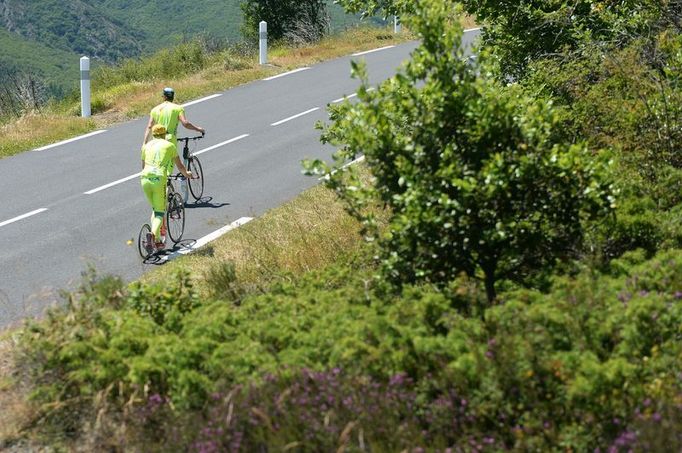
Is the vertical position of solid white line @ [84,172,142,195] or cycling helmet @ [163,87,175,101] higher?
cycling helmet @ [163,87,175,101]

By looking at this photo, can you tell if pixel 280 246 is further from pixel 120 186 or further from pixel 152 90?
pixel 152 90

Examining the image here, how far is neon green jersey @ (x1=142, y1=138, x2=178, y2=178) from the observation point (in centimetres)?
1112

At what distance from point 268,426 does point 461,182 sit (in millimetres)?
2137

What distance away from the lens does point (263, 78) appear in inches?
961

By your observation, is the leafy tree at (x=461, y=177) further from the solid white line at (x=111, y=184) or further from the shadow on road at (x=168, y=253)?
the solid white line at (x=111, y=184)

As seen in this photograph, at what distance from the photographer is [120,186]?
15.0m

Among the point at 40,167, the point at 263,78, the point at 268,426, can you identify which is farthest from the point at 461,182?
the point at 263,78

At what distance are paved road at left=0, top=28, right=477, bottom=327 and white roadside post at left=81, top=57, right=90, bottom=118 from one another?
1064 millimetres

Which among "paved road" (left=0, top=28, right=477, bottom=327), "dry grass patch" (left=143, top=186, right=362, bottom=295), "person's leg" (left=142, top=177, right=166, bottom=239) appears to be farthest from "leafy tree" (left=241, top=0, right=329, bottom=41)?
"person's leg" (left=142, top=177, right=166, bottom=239)

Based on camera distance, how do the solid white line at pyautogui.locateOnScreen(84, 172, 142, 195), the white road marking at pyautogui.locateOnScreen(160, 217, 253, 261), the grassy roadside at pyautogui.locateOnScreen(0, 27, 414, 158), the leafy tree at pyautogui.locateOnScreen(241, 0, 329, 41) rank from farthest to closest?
the leafy tree at pyautogui.locateOnScreen(241, 0, 329, 41)
the grassy roadside at pyautogui.locateOnScreen(0, 27, 414, 158)
the solid white line at pyautogui.locateOnScreen(84, 172, 142, 195)
the white road marking at pyautogui.locateOnScreen(160, 217, 253, 261)

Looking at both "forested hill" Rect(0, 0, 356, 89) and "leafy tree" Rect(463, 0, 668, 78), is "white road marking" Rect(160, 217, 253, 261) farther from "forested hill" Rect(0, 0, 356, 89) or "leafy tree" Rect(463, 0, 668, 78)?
"forested hill" Rect(0, 0, 356, 89)

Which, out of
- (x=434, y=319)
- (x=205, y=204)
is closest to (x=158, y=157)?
(x=205, y=204)

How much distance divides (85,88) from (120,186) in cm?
564

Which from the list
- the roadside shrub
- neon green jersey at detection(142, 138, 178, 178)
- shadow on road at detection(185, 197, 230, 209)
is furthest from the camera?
the roadside shrub
